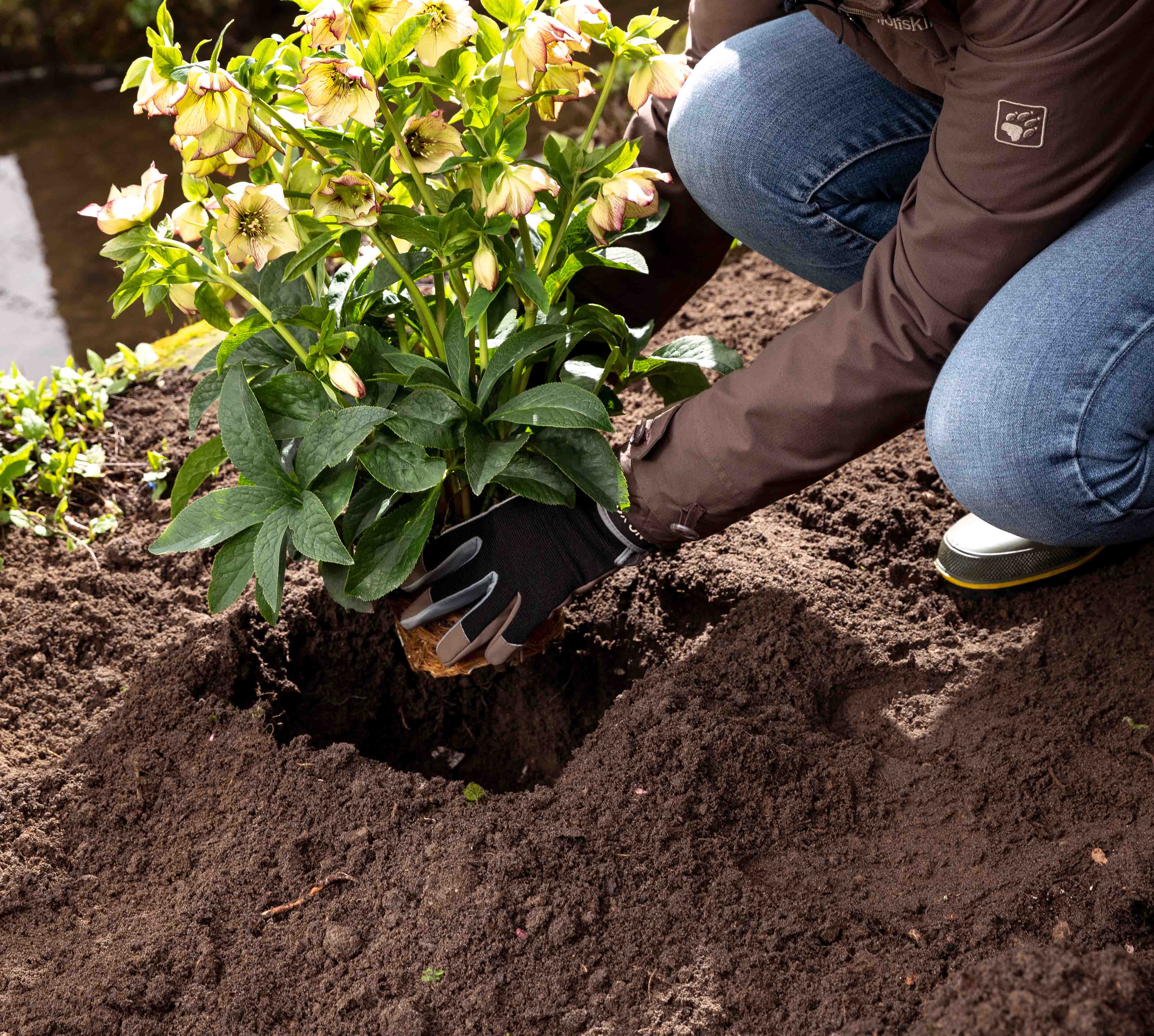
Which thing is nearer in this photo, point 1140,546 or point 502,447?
point 502,447

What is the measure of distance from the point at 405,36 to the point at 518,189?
0.18 meters

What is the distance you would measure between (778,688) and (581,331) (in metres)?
0.56

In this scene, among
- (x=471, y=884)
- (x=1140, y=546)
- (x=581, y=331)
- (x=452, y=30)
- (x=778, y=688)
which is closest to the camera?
(x=452, y=30)

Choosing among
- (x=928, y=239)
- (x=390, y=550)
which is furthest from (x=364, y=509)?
(x=928, y=239)

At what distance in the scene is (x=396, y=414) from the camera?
120 centimetres

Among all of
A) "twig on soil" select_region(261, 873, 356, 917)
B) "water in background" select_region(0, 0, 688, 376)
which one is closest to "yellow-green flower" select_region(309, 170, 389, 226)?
"twig on soil" select_region(261, 873, 356, 917)

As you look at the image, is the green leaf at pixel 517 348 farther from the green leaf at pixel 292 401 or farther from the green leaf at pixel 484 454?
the green leaf at pixel 292 401

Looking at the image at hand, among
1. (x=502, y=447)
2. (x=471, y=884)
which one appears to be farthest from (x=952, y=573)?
(x=471, y=884)

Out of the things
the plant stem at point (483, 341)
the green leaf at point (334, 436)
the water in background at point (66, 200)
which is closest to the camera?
the green leaf at point (334, 436)

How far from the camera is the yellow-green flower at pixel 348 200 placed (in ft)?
3.42

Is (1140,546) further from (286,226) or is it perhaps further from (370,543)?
(286,226)

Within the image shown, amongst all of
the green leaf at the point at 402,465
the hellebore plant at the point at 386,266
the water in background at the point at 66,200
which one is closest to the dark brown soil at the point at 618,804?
the hellebore plant at the point at 386,266

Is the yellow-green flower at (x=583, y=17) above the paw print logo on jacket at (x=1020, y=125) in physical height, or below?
above

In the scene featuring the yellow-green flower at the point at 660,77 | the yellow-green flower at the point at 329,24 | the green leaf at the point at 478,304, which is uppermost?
the yellow-green flower at the point at 329,24
